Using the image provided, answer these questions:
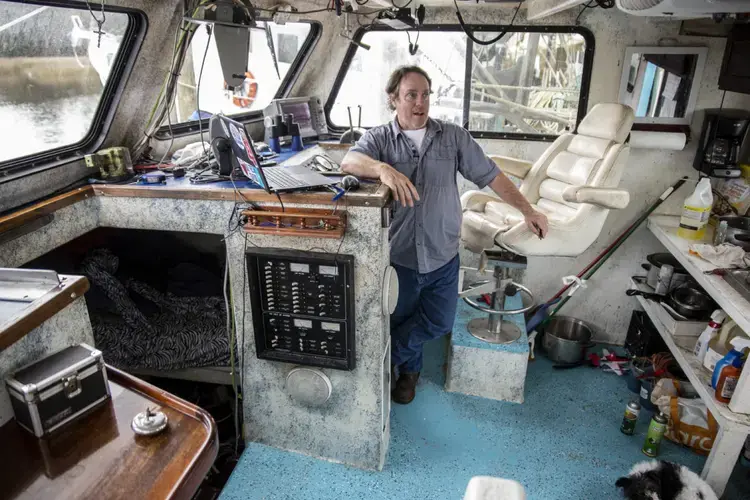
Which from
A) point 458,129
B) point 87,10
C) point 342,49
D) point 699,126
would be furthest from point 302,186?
point 699,126

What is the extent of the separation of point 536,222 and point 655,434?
1.23 m

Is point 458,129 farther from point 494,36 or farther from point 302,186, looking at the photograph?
point 494,36

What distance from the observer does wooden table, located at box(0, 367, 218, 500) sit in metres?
1.07

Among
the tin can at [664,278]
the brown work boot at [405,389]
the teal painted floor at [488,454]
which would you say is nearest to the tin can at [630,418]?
the teal painted floor at [488,454]

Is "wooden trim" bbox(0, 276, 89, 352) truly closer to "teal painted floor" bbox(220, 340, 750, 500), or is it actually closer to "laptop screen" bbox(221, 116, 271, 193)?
"laptop screen" bbox(221, 116, 271, 193)

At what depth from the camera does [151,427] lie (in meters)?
1.22

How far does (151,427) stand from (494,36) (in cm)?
336

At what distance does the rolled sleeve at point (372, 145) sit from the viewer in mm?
2406

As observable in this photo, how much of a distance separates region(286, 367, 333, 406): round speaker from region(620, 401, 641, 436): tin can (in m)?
1.67

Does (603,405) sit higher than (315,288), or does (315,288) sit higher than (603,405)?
(315,288)

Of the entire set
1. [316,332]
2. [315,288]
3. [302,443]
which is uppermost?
[315,288]

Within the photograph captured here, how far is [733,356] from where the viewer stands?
217 cm

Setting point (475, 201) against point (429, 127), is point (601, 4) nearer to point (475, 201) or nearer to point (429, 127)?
point (475, 201)

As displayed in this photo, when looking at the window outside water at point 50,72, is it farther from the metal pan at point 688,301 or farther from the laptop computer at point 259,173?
the metal pan at point 688,301
